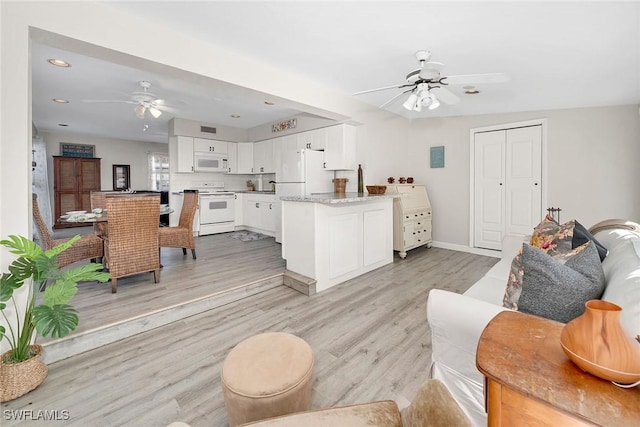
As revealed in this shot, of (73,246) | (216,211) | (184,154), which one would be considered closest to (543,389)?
(73,246)

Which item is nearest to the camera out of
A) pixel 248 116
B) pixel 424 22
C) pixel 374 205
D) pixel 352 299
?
pixel 424 22

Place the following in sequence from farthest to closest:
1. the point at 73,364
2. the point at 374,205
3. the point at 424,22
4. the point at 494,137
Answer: the point at 494,137 → the point at 374,205 → the point at 424,22 → the point at 73,364

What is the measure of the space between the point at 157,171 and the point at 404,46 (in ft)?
28.0

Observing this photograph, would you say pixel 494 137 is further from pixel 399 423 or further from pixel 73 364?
pixel 73 364

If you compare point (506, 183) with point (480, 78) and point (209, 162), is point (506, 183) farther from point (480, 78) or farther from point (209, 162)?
point (209, 162)

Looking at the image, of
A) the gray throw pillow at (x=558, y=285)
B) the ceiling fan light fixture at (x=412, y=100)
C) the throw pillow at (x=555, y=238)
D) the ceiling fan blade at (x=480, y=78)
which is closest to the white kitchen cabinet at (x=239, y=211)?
the ceiling fan light fixture at (x=412, y=100)

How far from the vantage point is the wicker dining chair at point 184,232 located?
3.85m

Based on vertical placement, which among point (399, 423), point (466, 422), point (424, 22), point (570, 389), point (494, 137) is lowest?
point (399, 423)

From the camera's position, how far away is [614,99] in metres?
3.56

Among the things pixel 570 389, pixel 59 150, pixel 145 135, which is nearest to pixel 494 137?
pixel 570 389

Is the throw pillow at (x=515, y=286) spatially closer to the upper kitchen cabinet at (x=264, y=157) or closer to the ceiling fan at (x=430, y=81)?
the ceiling fan at (x=430, y=81)

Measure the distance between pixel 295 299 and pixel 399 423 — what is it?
216cm

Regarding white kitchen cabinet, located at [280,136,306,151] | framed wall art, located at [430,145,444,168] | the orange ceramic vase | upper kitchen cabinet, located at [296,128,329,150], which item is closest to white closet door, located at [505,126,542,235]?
framed wall art, located at [430,145,444,168]

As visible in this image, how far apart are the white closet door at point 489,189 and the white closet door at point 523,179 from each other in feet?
0.31
